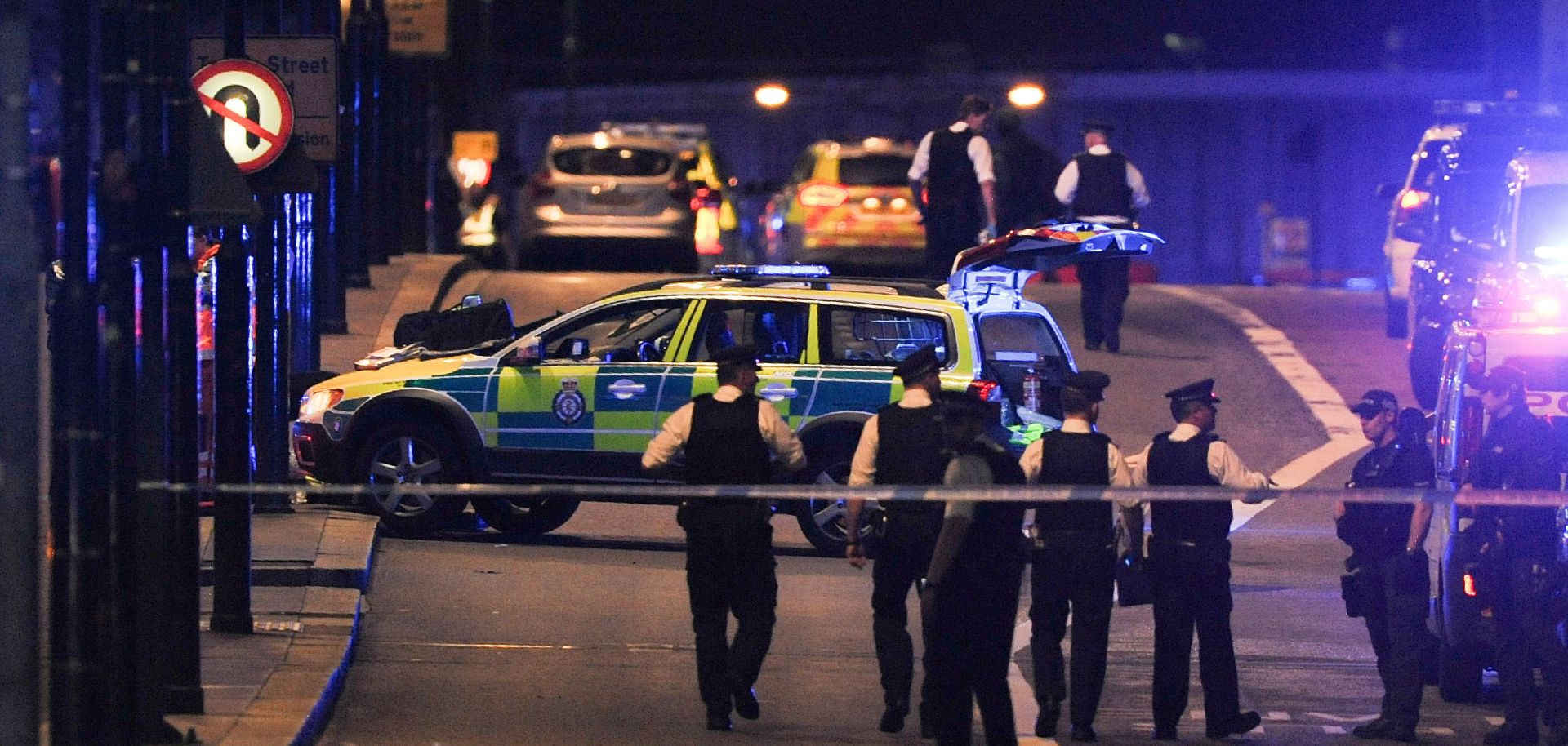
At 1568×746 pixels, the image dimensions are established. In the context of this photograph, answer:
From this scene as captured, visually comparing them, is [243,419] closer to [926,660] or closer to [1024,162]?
[926,660]

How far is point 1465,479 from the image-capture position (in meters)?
10.1

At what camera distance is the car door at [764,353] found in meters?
12.9

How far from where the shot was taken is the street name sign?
12.4 meters

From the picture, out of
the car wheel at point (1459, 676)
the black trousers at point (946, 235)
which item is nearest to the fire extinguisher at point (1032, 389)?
the car wheel at point (1459, 676)

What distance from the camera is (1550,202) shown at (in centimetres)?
1570

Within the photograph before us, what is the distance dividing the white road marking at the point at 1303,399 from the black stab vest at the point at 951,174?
2.99 meters

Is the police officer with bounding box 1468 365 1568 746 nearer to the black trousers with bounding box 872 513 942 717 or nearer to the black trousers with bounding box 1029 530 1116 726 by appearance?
the black trousers with bounding box 1029 530 1116 726

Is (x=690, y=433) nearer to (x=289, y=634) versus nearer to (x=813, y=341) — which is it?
(x=289, y=634)

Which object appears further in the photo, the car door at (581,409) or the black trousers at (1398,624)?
the car door at (581,409)

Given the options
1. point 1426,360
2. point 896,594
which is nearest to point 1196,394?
point 896,594

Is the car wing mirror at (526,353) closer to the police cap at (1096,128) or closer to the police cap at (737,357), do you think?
the police cap at (737,357)

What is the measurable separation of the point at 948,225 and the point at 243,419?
9494mm

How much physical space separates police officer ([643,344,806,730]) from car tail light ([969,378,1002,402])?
3.14 meters

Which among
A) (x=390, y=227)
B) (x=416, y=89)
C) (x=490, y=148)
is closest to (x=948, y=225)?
(x=390, y=227)
